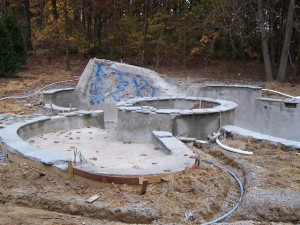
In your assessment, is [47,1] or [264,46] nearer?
[264,46]

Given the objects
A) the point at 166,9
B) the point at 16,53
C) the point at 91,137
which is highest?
the point at 166,9

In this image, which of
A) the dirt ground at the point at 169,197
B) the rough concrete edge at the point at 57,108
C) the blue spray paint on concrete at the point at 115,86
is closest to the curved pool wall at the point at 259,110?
the blue spray paint on concrete at the point at 115,86

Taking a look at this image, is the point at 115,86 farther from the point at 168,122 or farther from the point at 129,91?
the point at 168,122

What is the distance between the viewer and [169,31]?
20438 mm

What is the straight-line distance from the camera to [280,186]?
5.14m

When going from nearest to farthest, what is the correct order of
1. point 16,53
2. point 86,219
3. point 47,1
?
point 86,219 < point 16,53 < point 47,1

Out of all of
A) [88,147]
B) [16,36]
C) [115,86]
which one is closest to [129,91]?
[115,86]

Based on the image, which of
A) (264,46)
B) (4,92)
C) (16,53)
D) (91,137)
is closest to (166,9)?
(264,46)

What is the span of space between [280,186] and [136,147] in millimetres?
3085

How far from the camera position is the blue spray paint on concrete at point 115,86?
1326 centimetres

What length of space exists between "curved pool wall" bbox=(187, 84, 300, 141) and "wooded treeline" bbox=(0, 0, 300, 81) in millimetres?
3169

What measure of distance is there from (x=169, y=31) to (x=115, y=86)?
26.6 feet

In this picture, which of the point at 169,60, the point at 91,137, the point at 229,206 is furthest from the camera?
the point at 169,60

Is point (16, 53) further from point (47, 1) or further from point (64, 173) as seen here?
point (64, 173)
